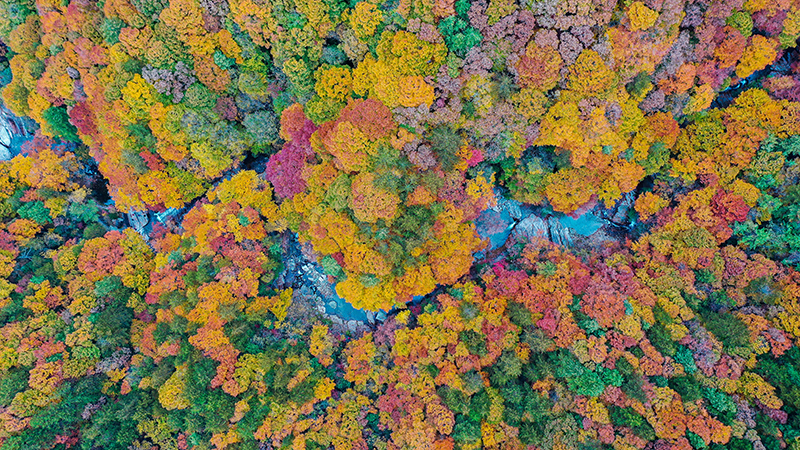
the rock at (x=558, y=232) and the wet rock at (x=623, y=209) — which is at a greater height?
the wet rock at (x=623, y=209)

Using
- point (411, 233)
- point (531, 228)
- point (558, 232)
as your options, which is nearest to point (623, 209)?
point (558, 232)

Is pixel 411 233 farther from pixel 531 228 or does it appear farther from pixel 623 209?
pixel 623 209

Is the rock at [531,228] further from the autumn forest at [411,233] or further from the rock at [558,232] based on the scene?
the autumn forest at [411,233]

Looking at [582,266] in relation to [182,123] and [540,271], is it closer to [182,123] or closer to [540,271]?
[540,271]

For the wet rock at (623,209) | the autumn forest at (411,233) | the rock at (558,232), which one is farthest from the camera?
the rock at (558,232)

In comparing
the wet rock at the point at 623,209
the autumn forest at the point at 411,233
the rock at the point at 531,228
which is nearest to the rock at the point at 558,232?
the rock at the point at 531,228

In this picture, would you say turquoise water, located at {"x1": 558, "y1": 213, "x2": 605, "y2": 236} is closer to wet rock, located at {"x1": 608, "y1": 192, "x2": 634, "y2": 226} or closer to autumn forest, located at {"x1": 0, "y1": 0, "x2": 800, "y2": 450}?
wet rock, located at {"x1": 608, "y1": 192, "x2": 634, "y2": 226}

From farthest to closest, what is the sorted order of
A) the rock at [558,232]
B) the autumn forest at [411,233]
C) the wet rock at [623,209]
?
the rock at [558,232] → the wet rock at [623,209] → the autumn forest at [411,233]

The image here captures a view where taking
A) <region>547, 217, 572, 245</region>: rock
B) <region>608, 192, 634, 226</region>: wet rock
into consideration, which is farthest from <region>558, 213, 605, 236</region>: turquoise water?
<region>608, 192, 634, 226</region>: wet rock

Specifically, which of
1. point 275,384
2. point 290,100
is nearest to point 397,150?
point 290,100
